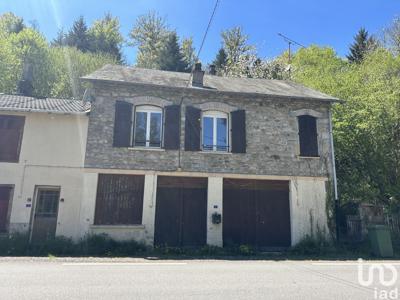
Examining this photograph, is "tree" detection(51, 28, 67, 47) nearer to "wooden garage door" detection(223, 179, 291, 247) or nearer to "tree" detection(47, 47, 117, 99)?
"tree" detection(47, 47, 117, 99)

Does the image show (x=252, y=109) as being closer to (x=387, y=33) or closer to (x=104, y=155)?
(x=104, y=155)

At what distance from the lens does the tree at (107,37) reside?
1276 inches

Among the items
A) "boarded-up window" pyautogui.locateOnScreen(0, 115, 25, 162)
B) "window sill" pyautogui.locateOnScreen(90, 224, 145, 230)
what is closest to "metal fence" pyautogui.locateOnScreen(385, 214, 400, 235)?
"window sill" pyautogui.locateOnScreen(90, 224, 145, 230)

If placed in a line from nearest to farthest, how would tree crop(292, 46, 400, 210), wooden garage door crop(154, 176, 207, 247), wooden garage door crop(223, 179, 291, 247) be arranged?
wooden garage door crop(154, 176, 207, 247) < wooden garage door crop(223, 179, 291, 247) < tree crop(292, 46, 400, 210)

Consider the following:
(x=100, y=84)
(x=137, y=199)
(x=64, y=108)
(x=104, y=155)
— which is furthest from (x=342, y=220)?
(x=64, y=108)

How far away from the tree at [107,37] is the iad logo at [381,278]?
95.5ft

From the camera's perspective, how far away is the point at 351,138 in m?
15.4

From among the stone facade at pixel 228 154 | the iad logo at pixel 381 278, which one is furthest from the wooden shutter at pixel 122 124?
the iad logo at pixel 381 278

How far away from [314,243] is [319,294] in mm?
7270

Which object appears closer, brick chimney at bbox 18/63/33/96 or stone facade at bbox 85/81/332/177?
stone facade at bbox 85/81/332/177

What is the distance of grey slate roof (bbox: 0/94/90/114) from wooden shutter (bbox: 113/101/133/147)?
4.17 ft

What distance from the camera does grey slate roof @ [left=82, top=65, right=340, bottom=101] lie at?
13.1m

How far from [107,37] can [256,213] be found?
27966mm

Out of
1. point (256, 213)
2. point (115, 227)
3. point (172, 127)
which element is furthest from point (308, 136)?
point (115, 227)
